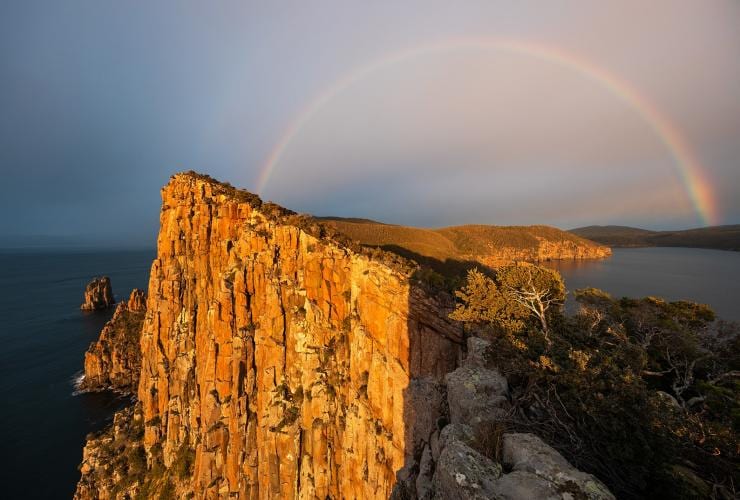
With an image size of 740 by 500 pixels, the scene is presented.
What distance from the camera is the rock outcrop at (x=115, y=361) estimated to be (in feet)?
202

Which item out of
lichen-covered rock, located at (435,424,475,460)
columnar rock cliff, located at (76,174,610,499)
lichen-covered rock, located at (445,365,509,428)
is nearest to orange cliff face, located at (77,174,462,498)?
columnar rock cliff, located at (76,174,610,499)

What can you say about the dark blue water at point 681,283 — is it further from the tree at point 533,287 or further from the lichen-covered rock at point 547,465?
the lichen-covered rock at point 547,465

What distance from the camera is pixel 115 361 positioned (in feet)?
207

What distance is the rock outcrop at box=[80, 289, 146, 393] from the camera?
202 ft

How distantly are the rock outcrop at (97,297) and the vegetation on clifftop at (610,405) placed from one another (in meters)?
140

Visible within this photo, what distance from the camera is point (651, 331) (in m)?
17.8

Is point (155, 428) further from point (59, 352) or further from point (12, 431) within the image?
point (59, 352)

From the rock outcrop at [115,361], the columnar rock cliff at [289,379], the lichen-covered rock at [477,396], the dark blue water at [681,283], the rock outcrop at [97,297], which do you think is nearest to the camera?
the lichen-covered rock at [477,396]

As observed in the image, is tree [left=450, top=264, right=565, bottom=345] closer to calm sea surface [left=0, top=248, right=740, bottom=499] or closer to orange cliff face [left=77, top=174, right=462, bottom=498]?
orange cliff face [left=77, top=174, right=462, bottom=498]

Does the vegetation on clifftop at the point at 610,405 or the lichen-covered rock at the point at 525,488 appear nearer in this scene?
the lichen-covered rock at the point at 525,488

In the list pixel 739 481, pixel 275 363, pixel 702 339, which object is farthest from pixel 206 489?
pixel 702 339

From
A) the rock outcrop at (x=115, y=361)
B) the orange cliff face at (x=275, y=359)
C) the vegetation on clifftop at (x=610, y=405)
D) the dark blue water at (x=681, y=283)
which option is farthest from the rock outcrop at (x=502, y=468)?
the rock outcrop at (x=115, y=361)

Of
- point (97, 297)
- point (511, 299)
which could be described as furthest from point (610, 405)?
point (97, 297)

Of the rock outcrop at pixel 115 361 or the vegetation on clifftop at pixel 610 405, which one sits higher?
the vegetation on clifftop at pixel 610 405
